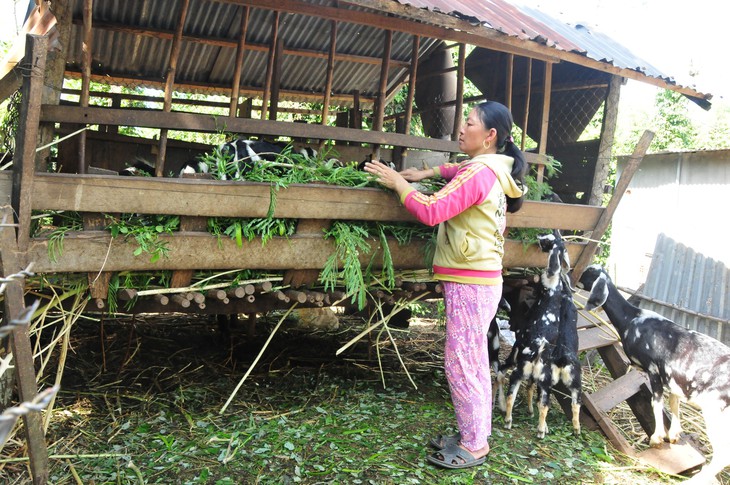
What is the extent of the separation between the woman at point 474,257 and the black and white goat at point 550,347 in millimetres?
968

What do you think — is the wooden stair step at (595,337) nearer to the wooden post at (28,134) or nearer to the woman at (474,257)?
the woman at (474,257)

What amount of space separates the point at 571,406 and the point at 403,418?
1.47 m

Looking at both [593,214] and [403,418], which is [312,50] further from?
[403,418]

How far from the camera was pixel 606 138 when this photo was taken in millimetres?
6965

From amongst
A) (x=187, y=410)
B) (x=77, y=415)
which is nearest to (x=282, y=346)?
(x=187, y=410)

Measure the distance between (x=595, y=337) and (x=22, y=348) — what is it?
492cm

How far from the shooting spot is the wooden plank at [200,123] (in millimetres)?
3795

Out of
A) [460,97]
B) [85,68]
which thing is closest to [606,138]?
[460,97]

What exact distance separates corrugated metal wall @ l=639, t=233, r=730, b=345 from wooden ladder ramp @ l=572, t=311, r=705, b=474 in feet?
14.9

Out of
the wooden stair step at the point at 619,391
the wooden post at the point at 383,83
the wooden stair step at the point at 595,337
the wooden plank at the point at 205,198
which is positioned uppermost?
the wooden post at the point at 383,83

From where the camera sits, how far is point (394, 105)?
12156mm

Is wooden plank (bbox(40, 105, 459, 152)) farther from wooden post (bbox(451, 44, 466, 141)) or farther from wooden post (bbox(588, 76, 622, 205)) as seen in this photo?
wooden post (bbox(588, 76, 622, 205))

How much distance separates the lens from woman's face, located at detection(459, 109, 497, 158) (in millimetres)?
3918

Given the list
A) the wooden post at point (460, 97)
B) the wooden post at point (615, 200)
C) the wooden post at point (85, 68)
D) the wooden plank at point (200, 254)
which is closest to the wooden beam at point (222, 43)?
the wooden post at point (85, 68)
